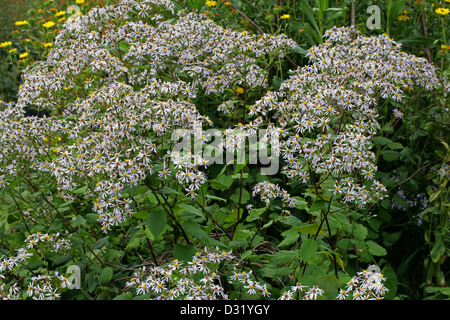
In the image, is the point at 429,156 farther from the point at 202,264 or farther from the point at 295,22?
the point at 202,264

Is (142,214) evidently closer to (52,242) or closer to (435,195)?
(52,242)

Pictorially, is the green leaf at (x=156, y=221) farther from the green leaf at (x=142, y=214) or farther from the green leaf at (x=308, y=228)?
the green leaf at (x=308, y=228)

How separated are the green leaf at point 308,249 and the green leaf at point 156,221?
0.63 m

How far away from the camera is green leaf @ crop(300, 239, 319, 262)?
2.17 metres

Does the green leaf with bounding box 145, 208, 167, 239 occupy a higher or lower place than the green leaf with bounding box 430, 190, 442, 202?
higher

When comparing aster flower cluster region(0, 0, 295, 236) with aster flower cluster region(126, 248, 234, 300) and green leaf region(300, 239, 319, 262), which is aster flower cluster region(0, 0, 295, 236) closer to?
aster flower cluster region(126, 248, 234, 300)

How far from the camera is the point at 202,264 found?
208 cm

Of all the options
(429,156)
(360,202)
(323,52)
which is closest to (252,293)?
(360,202)

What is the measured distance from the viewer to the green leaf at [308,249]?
2170 millimetres

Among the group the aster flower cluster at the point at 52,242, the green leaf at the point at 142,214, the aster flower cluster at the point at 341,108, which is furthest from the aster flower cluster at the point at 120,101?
the aster flower cluster at the point at 341,108

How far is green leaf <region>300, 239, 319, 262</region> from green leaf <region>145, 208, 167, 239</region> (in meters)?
0.63

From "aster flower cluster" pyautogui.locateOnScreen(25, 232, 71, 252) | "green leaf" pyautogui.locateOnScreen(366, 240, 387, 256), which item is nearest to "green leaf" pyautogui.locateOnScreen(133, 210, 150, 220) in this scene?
"aster flower cluster" pyautogui.locateOnScreen(25, 232, 71, 252)

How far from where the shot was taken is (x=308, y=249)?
218 cm

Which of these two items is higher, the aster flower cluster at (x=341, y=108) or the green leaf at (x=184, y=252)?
the aster flower cluster at (x=341, y=108)
